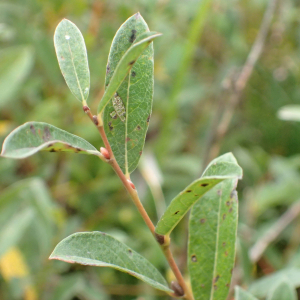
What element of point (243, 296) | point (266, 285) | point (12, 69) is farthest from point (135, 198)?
point (12, 69)

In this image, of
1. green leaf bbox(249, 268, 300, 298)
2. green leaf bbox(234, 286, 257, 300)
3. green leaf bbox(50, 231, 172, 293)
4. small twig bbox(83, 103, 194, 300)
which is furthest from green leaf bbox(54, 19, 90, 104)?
green leaf bbox(249, 268, 300, 298)

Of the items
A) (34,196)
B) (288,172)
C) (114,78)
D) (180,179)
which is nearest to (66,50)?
(114,78)

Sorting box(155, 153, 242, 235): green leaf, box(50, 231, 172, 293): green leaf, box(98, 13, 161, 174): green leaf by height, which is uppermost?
box(98, 13, 161, 174): green leaf

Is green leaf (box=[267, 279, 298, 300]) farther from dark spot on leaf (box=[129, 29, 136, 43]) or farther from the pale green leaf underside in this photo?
dark spot on leaf (box=[129, 29, 136, 43])

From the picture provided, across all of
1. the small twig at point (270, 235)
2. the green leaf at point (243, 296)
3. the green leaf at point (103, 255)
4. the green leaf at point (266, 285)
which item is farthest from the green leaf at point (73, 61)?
the small twig at point (270, 235)

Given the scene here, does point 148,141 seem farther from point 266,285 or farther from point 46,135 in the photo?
point 46,135

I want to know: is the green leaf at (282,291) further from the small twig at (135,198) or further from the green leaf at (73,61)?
the green leaf at (73,61)
